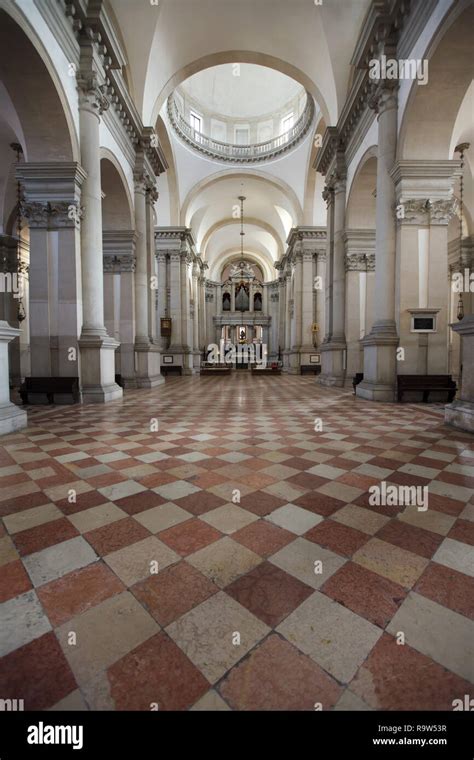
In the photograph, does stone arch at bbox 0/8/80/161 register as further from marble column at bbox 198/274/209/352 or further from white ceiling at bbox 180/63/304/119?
marble column at bbox 198/274/209/352

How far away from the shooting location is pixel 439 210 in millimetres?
7957

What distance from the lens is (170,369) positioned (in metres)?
20.7

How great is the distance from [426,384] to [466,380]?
10.5 feet

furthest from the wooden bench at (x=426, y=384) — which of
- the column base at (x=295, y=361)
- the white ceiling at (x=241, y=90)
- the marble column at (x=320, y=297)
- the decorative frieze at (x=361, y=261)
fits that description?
the white ceiling at (x=241, y=90)

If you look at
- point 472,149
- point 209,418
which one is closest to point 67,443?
point 209,418

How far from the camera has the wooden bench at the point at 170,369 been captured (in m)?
20.6

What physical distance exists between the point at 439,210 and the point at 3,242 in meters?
15.7

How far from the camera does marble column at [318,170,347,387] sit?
12.1 m

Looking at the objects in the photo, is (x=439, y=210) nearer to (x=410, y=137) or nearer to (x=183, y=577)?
(x=410, y=137)

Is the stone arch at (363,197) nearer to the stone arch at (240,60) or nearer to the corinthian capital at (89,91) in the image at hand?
the stone arch at (240,60)

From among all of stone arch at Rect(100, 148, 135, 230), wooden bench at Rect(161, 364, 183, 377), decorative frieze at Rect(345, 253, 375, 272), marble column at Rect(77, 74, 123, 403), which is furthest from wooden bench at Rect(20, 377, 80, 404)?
wooden bench at Rect(161, 364, 183, 377)

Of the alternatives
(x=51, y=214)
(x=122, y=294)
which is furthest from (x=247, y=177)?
(x=51, y=214)

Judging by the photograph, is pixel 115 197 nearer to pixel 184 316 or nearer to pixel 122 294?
pixel 122 294

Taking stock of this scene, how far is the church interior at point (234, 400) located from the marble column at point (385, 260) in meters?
0.06
